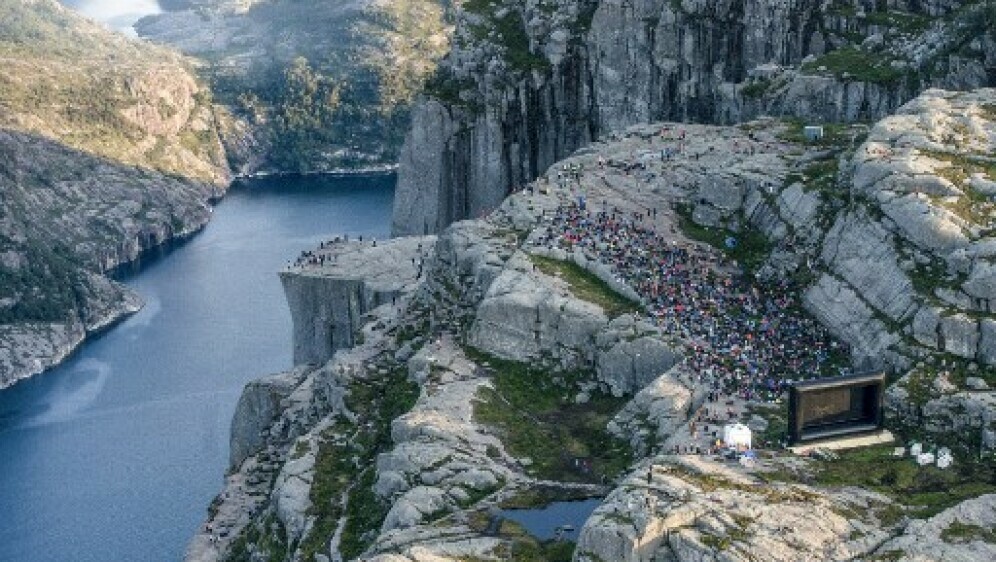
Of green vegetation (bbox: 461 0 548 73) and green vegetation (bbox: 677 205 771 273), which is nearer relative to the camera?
green vegetation (bbox: 677 205 771 273)

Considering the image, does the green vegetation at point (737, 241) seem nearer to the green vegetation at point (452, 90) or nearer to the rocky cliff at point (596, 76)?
the rocky cliff at point (596, 76)

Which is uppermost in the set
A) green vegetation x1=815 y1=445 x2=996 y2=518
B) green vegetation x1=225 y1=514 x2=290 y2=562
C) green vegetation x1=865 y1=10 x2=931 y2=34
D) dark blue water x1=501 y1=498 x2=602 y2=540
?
green vegetation x1=865 y1=10 x2=931 y2=34

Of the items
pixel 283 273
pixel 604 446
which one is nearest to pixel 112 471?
pixel 283 273

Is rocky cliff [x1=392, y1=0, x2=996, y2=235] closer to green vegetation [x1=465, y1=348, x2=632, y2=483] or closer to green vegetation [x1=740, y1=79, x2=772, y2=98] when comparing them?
green vegetation [x1=740, y1=79, x2=772, y2=98]

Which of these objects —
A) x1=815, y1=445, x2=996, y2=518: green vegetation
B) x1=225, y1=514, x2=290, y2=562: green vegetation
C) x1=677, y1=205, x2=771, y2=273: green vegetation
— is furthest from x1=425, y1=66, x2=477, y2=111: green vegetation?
x1=815, y1=445, x2=996, y2=518: green vegetation

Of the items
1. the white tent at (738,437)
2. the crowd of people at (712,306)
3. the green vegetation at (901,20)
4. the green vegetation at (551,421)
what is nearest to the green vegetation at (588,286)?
the crowd of people at (712,306)
